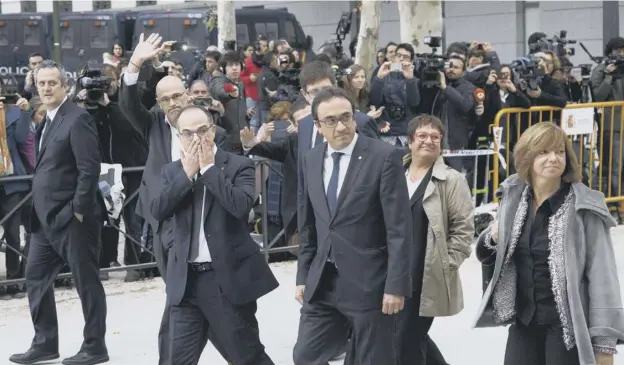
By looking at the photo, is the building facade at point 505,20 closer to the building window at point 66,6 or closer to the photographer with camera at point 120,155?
the building window at point 66,6

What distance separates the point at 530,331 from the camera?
5.77 metres

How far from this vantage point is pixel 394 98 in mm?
12289

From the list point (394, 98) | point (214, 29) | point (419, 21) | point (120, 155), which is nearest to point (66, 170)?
point (120, 155)

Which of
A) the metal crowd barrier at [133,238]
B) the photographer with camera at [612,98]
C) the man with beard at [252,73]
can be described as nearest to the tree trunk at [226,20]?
the man with beard at [252,73]

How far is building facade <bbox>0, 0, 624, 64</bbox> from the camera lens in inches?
1078

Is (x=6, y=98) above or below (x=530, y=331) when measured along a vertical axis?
above

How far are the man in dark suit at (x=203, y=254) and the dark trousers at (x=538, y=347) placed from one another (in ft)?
4.75

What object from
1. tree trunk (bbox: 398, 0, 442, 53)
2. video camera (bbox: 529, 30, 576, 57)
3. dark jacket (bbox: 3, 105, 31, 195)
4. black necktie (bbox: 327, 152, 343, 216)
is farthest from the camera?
video camera (bbox: 529, 30, 576, 57)

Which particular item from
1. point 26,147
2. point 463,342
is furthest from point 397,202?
point 26,147

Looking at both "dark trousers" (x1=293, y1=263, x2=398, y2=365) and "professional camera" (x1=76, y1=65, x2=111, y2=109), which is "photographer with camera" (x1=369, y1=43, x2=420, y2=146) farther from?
"dark trousers" (x1=293, y1=263, x2=398, y2=365)

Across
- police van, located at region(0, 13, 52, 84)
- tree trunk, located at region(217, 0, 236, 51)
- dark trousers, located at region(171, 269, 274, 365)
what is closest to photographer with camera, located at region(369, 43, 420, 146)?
dark trousers, located at region(171, 269, 274, 365)

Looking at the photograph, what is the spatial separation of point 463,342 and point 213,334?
2.53m

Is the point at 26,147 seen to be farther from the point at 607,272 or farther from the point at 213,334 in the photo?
the point at 607,272

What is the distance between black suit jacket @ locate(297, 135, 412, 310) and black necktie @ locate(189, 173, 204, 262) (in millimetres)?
702
